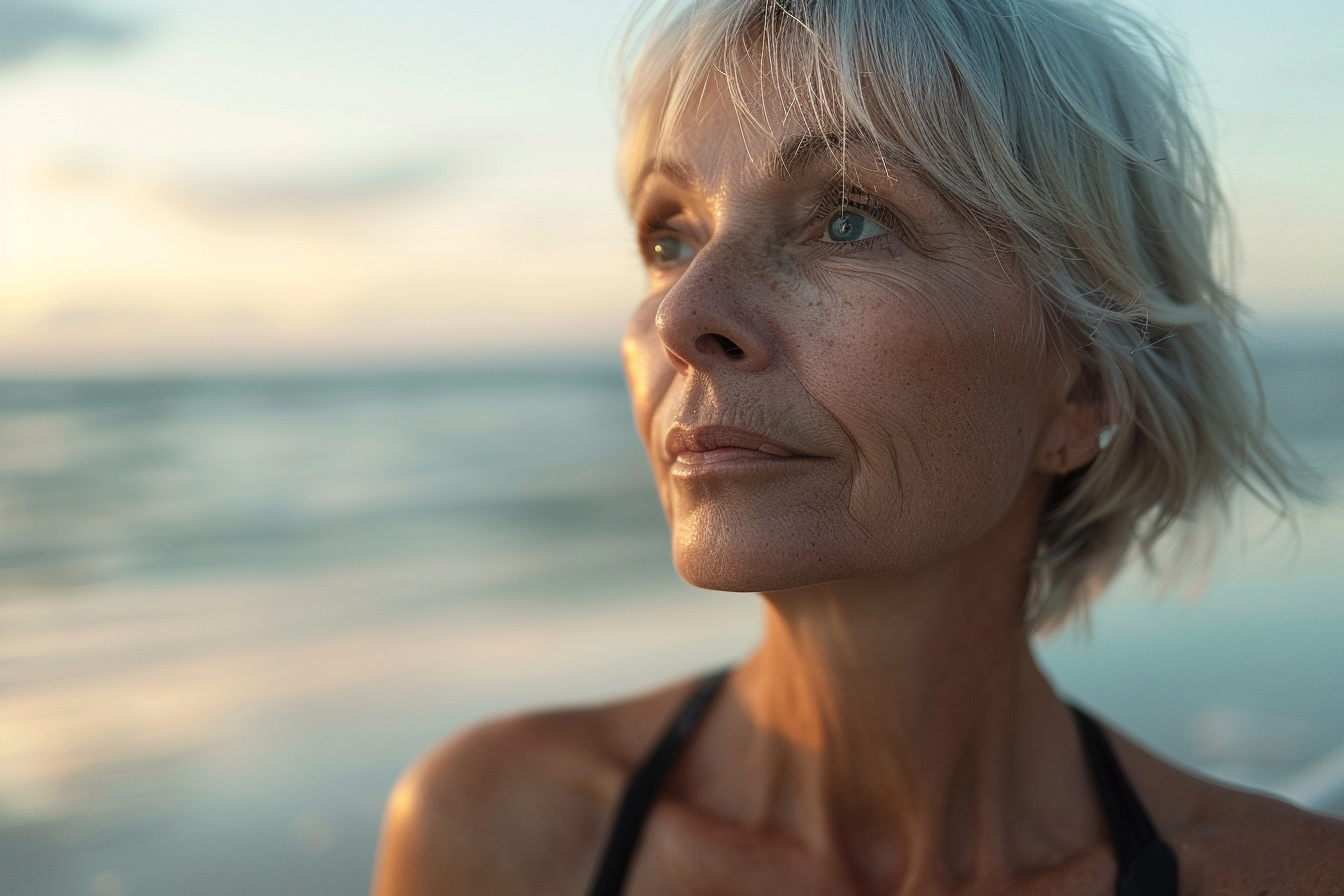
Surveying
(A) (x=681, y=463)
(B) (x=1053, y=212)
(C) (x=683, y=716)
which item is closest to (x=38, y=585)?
(C) (x=683, y=716)

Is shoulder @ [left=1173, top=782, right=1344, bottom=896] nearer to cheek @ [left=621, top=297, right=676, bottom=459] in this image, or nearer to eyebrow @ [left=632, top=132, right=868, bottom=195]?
cheek @ [left=621, top=297, right=676, bottom=459]

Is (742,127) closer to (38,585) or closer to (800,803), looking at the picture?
(800,803)

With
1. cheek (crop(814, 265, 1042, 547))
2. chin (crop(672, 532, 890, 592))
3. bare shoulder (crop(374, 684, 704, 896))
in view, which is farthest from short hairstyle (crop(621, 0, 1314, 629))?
bare shoulder (crop(374, 684, 704, 896))

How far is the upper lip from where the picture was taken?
156 cm

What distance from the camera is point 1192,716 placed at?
4609mm

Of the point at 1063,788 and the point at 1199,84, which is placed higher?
the point at 1199,84

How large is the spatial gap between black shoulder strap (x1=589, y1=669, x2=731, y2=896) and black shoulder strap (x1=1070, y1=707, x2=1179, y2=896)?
77 centimetres

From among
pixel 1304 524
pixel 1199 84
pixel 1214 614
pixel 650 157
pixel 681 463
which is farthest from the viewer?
pixel 1304 524

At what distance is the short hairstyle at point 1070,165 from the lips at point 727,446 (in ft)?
1.41

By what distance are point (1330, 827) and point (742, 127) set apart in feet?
5.36

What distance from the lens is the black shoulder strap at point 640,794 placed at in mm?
1918

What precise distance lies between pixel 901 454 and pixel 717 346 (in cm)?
32

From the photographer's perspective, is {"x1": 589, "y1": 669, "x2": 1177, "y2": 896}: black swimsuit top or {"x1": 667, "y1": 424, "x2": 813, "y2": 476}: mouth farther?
{"x1": 589, "y1": 669, "x2": 1177, "y2": 896}: black swimsuit top

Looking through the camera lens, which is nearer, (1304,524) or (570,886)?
(570,886)
